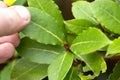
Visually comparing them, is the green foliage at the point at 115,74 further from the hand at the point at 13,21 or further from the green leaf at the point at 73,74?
the hand at the point at 13,21

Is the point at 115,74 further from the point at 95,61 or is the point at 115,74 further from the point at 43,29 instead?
the point at 43,29

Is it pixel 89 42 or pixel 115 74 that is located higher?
pixel 89 42

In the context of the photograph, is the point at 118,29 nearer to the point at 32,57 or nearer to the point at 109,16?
the point at 109,16

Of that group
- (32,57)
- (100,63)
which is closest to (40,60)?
(32,57)

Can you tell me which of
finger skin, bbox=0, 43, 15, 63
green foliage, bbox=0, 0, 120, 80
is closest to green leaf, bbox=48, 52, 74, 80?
green foliage, bbox=0, 0, 120, 80

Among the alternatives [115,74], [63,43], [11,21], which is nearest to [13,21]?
[11,21]

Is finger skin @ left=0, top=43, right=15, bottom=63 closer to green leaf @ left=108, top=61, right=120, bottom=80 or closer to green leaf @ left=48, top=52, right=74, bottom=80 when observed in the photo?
green leaf @ left=48, top=52, right=74, bottom=80

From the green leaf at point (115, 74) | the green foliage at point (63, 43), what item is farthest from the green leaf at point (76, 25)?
the green leaf at point (115, 74)
